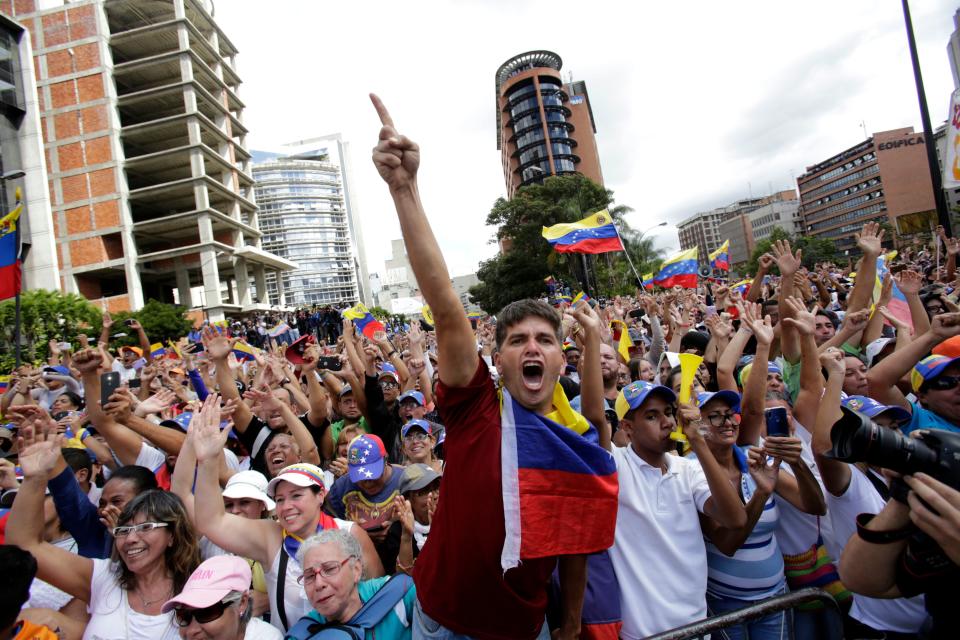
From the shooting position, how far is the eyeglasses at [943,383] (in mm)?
2520

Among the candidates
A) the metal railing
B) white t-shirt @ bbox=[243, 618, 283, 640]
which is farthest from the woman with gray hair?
the metal railing

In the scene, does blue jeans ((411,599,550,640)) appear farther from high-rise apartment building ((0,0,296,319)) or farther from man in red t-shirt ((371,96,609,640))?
high-rise apartment building ((0,0,296,319))

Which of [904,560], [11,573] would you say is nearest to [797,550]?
[904,560]

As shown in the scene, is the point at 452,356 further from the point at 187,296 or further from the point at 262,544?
the point at 187,296

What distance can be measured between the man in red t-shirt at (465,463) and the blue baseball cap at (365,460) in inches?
68.8

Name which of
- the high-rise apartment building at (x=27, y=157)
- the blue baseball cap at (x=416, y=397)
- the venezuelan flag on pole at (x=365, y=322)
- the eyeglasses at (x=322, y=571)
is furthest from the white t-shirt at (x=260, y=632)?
the high-rise apartment building at (x=27, y=157)

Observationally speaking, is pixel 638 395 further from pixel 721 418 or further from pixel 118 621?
pixel 118 621

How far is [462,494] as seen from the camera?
61.4 inches

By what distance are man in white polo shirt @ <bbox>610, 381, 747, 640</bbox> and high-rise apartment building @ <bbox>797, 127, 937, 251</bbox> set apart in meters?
104

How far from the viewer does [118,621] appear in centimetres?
233

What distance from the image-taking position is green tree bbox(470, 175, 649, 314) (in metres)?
38.1

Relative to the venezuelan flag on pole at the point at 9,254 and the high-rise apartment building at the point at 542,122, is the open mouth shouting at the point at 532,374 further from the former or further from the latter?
the high-rise apartment building at the point at 542,122

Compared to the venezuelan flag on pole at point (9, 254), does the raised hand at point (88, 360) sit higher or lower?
lower

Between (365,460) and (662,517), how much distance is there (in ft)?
6.41
